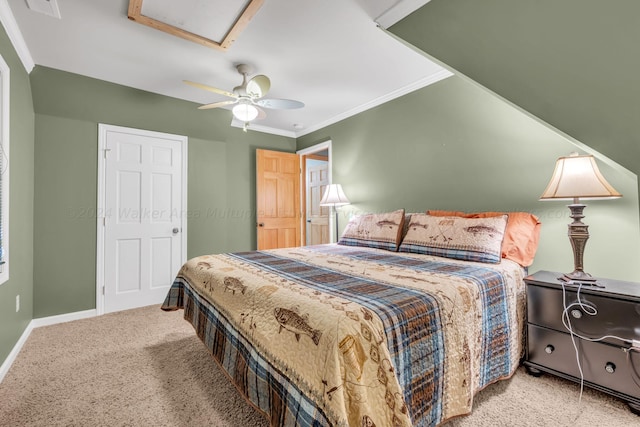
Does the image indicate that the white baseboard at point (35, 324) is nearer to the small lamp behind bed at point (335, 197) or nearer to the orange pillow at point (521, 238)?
the small lamp behind bed at point (335, 197)

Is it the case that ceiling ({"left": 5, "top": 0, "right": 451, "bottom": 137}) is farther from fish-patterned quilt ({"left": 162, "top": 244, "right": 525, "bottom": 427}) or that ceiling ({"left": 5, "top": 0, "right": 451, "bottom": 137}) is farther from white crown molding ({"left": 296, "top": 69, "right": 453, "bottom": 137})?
fish-patterned quilt ({"left": 162, "top": 244, "right": 525, "bottom": 427})

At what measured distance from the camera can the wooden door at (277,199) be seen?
4.34 meters

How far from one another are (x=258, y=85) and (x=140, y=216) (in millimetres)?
2113

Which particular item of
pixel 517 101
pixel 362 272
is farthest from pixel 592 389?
pixel 517 101

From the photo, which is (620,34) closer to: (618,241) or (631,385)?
(618,241)

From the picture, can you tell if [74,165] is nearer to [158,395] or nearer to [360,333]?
[158,395]

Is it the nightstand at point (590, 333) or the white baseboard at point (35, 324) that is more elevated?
the nightstand at point (590, 333)

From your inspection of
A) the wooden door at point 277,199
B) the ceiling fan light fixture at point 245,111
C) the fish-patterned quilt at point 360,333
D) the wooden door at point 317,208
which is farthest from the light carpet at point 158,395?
the wooden door at point 317,208

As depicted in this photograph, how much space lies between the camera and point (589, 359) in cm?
162

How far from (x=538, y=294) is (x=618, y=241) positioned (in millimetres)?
729

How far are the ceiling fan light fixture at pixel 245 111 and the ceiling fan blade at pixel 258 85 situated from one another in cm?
11

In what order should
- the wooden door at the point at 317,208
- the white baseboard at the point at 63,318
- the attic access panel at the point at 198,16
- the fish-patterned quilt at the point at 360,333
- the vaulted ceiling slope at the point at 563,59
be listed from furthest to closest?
the wooden door at the point at 317,208 < the white baseboard at the point at 63,318 < the attic access panel at the point at 198,16 < the vaulted ceiling slope at the point at 563,59 < the fish-patterned quilt at the point at 360,333

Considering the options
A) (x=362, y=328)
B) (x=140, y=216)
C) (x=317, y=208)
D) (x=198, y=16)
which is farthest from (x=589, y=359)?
(x=140, y=216)

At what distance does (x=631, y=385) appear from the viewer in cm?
150
